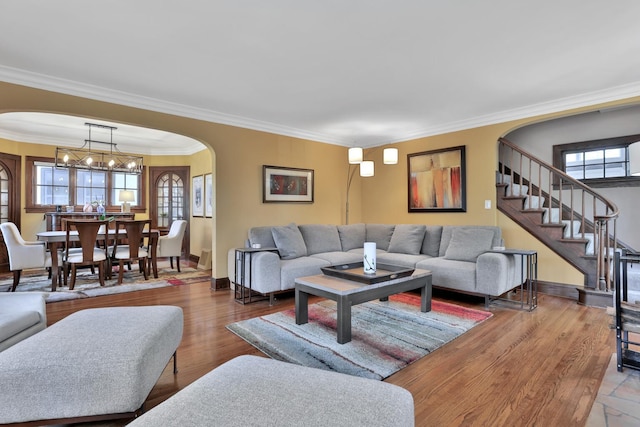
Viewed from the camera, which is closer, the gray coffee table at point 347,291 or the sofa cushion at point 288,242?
the gray coffee table at point 347,291

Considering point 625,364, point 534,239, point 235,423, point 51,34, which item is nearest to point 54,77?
point 51,34

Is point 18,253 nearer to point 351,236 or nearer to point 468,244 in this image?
point 351,236

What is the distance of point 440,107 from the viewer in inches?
170

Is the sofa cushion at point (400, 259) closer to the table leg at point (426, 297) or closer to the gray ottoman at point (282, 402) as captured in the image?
the table leg at point (426, 297)

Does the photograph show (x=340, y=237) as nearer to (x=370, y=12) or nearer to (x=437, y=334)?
(x=437, y=334)

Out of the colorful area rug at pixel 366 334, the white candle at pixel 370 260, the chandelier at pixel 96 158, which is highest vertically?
the chandelier at pixel 96 158

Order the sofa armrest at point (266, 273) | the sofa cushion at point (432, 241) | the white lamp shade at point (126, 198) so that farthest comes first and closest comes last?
the white lamp shade at point (126, 198) < the sofa cushion at point (432, 241) < the sofa armrest at point (266, 273)

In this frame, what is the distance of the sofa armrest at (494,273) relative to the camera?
3.59 m

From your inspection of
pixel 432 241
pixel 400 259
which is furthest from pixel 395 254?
pixel 432 241

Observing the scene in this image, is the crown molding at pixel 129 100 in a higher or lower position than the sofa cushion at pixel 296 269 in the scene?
higher

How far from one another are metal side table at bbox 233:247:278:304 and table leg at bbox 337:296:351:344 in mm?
1605

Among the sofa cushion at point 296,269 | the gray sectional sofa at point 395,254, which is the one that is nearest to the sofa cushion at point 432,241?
the gray sectional sofa at point 395,254

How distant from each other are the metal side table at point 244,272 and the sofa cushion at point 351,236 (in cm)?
143

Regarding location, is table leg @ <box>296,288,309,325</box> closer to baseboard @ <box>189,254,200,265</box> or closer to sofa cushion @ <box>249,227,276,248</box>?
sofa cushion @ <box>249,227,276,248</box>
